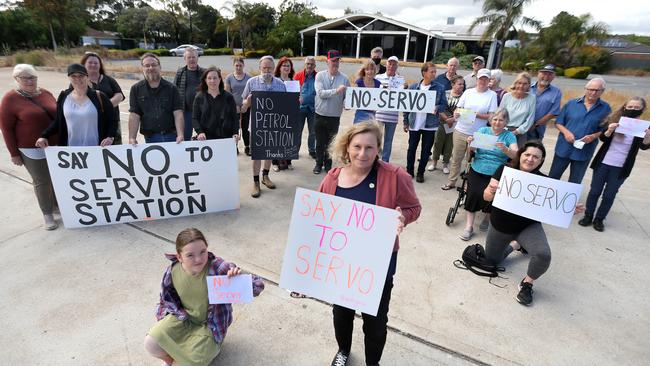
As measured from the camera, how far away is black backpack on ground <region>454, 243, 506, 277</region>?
Result: 332cm

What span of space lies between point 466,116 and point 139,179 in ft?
13.6

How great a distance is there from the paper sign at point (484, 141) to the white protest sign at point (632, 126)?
1504 millimetres

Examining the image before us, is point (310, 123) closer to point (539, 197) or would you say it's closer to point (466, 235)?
point (466, 235)

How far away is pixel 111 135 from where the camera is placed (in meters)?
3.87

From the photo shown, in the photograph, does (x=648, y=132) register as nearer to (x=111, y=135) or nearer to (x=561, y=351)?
(x=561, y=351)

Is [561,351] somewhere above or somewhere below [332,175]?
below

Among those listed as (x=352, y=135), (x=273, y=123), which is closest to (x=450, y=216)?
Result: (x=273, y=123)

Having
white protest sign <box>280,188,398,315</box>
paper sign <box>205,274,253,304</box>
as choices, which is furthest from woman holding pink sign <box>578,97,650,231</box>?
paper sign <box>205,274,253,304</box>

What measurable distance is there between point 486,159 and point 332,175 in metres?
2.53

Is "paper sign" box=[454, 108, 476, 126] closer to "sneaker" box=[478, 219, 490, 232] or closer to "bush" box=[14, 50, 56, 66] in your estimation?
"sneaker" box=[478, 219, 490, 232]

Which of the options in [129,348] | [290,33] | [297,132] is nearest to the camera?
[129,348]

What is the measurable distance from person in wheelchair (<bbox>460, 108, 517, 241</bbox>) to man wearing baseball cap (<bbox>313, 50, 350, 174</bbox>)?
2.06 meters

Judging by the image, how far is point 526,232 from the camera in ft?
9.87

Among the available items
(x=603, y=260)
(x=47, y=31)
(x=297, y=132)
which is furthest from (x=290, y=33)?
(x=603, y=260)
